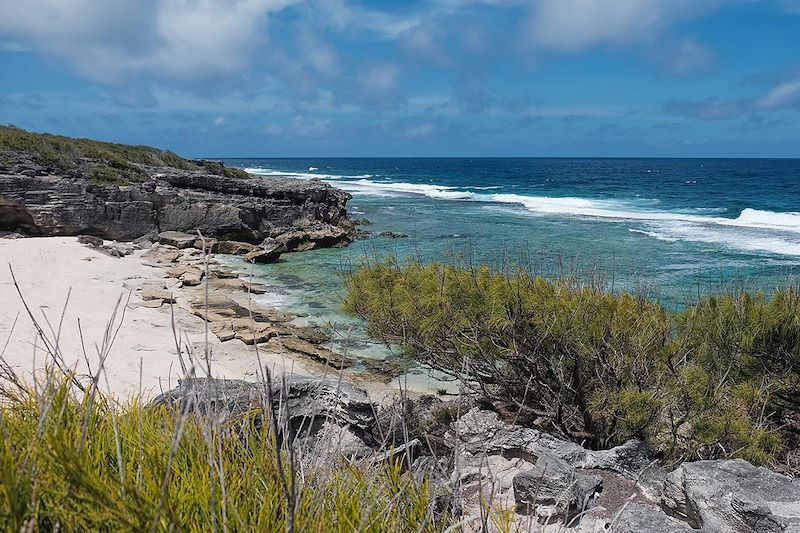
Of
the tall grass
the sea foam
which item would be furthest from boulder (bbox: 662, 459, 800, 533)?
the sea foam

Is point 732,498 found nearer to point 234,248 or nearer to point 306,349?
point 306,349

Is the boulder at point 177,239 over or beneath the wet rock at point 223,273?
over

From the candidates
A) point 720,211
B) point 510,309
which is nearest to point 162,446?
point 510,309

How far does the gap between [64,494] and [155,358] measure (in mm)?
9396

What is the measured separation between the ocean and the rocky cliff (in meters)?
3.44

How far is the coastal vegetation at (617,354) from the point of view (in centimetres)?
582

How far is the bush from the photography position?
1.60 metres

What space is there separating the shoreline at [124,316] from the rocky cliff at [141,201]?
169 centimetres

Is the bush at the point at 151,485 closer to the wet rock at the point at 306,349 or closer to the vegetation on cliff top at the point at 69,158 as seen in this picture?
the wet rock at the point at 306,349

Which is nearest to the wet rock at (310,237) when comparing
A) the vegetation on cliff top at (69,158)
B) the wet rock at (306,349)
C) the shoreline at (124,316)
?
the shoreline at (124,316)

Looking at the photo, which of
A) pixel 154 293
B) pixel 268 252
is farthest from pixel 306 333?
pixel 268 252

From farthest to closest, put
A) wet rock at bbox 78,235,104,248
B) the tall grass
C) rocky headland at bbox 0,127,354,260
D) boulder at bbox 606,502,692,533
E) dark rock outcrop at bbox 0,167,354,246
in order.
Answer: rocky headland at bbox 0,127,354,260
dark rock outcrop at bbox 0,167,354,246
wet rock at bbox 78,235,104,248
boulder at bbox 606,502,692,533
the tall grass

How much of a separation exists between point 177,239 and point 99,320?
11069mm

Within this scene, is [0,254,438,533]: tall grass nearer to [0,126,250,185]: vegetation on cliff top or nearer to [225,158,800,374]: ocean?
[225,158,800,374]: ocean
